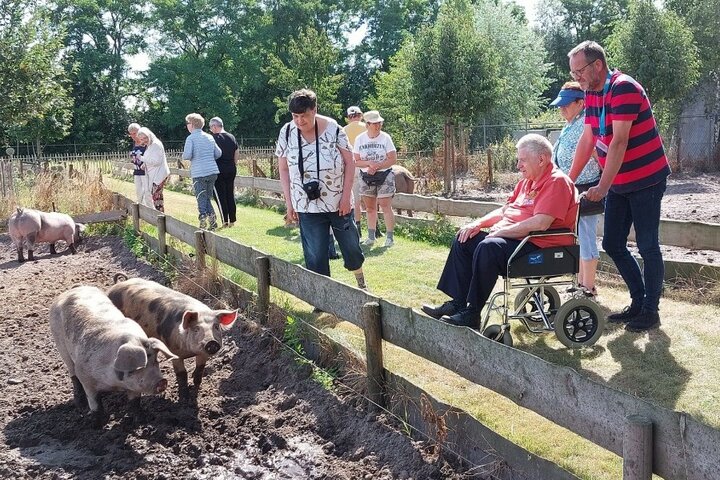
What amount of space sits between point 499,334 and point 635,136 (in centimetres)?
175

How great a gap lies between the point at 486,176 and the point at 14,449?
16.5m

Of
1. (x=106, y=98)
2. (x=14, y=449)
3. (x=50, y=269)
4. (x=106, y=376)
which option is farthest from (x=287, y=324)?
(x=106, y=98)

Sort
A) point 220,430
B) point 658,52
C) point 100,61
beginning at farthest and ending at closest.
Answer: point 100,61 → point 658,52 → point 220,430

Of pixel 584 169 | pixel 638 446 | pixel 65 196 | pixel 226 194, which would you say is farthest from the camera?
pixel 65 196

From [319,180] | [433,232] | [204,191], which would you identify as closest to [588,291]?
[319,180]

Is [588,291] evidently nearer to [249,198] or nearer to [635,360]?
[635,360]

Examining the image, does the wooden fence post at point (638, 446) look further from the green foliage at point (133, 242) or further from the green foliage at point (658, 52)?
the green foliage at point (658, 52)

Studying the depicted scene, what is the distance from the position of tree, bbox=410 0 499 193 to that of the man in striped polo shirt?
40.4ft

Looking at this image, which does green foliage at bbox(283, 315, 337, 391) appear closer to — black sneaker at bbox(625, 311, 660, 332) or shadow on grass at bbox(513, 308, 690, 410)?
shadow on grass at bbox(513, 308, 690, 410)

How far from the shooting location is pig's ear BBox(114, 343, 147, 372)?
4.59 m

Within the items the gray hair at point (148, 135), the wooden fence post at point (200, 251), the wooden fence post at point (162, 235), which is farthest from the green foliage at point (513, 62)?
the wooden fence post at point (200, 251)

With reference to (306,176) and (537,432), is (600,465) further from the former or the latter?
(306,176)

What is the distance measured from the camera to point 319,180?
21.3 ft

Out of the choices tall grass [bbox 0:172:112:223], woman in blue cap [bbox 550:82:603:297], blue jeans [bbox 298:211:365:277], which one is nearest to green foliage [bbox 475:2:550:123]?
tall grass [bbox 0:172:112:223]
